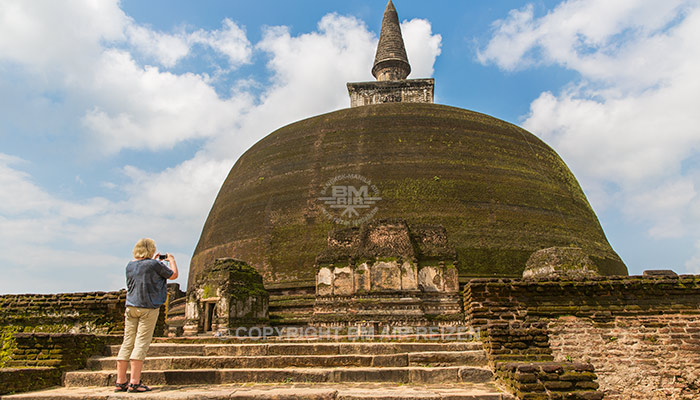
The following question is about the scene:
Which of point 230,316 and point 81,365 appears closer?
point 81,365

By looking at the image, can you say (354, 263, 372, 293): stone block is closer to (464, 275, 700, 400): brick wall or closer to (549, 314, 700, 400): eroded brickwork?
(464, 275, 700, 400): brick wall

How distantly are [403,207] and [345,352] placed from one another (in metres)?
10.6

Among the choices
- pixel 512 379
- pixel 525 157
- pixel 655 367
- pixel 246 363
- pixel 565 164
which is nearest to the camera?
pixel 512 379

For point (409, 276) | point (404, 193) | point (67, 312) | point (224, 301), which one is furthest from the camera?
point (404, 193)

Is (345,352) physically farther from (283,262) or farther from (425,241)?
(283,262)

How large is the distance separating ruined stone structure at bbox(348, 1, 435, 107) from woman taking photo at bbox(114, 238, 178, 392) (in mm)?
21861

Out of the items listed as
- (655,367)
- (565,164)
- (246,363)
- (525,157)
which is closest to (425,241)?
(655,367)

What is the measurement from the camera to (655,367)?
6.99m

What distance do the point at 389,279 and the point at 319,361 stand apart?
5282mm

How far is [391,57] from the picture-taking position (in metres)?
27.0

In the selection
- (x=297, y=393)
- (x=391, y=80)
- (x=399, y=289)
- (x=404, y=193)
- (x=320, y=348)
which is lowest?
(x=297, y=393)

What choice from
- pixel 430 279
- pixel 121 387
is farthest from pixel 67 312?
pixel 430 279

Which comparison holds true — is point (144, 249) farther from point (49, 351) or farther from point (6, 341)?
point (6, 341)

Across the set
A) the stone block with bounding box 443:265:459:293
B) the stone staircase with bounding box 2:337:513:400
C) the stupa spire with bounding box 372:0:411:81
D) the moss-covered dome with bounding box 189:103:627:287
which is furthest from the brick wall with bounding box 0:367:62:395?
the stupa spire with bounding box 372:0:411:81
